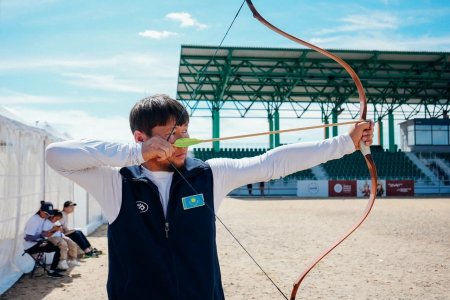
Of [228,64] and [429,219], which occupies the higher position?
[228,64]

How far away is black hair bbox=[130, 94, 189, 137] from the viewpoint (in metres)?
1.98

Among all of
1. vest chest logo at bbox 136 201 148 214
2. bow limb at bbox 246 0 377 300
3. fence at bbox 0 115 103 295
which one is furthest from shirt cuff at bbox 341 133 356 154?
fence at bbox 0 115 103 295

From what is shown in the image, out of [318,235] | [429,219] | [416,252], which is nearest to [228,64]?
[429,219]

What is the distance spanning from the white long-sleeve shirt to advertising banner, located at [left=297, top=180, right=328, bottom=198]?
83.1ft

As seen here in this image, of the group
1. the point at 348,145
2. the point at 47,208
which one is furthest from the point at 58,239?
the point at 348,145

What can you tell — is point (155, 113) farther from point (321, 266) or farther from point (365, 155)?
point (321, 266)

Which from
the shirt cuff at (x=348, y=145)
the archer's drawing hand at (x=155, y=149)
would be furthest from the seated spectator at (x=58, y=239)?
the shirt cuff at (x=348, y=145)

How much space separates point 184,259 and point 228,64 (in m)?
25.2

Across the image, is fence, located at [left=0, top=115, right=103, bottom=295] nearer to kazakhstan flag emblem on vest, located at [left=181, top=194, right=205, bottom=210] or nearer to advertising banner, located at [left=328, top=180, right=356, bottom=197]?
kazakhstan flag emblem on vest, located at [left=181, top=194, right=205, bottom=210]

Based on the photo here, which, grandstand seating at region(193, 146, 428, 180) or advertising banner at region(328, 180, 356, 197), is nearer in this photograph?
advertising banner at region(328, 180, 356, 197)

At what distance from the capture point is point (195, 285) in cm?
189

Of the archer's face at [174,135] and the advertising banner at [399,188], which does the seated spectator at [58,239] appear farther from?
the advertising banner at [399,188]

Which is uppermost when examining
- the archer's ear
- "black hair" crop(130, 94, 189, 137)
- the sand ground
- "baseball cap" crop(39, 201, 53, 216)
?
"black hair" crop(130, 94, 189, 137)

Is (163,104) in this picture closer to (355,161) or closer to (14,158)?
(14,158)
